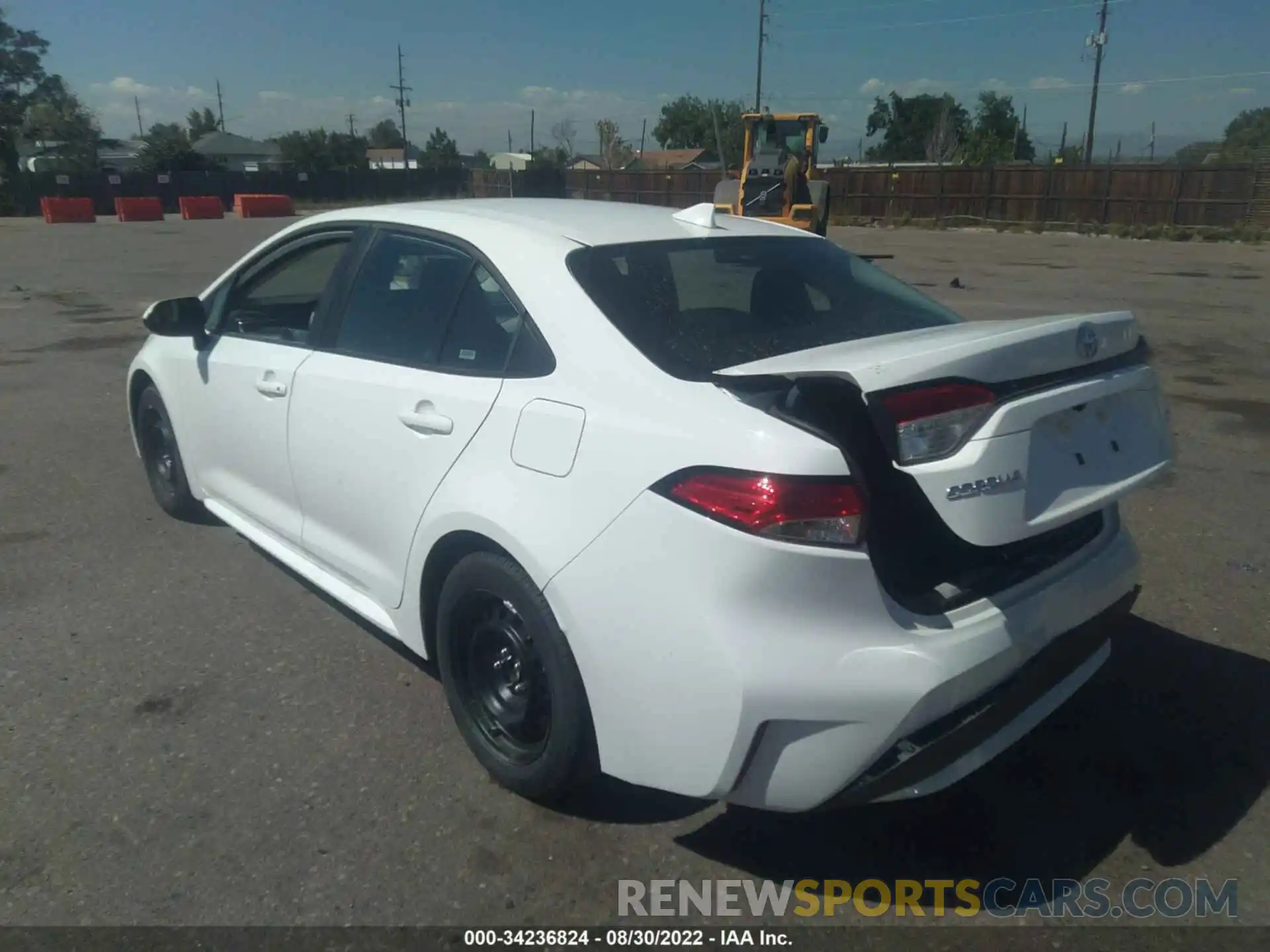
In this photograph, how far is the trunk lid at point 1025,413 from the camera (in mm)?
2207

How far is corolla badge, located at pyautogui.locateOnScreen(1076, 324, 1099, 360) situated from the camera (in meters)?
2.52

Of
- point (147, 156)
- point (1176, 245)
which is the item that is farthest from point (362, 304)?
point (147, 156)

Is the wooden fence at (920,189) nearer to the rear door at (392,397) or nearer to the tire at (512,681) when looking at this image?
the rear door at (392,397)

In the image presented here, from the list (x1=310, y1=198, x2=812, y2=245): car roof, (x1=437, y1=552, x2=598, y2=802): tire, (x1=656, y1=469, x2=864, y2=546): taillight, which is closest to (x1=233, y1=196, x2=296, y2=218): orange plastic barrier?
(x1=310, y1=198, x2=812, y2=245): car roof

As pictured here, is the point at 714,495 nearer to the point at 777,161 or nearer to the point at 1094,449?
the point at 1094,449

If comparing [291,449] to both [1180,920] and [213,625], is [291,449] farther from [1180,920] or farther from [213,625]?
[1180,920]

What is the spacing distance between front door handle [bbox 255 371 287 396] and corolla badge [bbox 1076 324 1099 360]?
2.66 metres

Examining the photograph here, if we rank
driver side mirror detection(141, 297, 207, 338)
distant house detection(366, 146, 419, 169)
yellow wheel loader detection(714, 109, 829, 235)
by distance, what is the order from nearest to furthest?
driver side mirror detection(141, 297, 207, 338) < yellow wheel loader detection(714, 109, 829, 235) < distant house detection(366, 146, 419, 169)

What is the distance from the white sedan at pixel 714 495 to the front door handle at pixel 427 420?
2cm

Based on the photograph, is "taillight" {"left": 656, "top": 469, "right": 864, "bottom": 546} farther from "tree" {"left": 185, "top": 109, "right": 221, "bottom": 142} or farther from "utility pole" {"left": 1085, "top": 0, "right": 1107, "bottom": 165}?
"tree" {"left": 185, "top": 109, "right": 221, "bottom": 142}

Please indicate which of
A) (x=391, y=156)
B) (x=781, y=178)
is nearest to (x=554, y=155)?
(x=391, y=156)

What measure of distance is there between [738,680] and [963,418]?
78 centimetres

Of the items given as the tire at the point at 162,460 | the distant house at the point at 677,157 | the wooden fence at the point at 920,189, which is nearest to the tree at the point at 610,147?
the distant house at the point at 677,157

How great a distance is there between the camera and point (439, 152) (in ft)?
321
